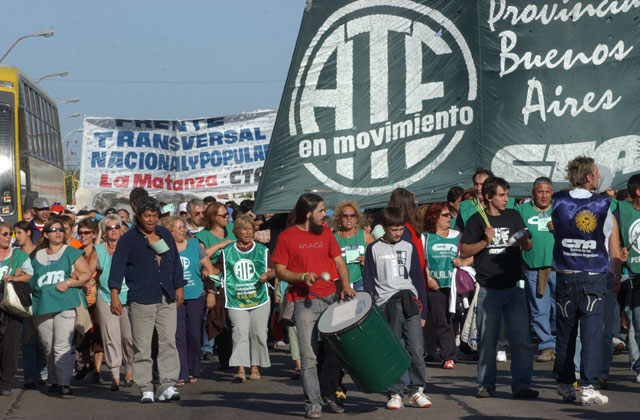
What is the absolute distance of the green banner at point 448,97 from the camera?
1366cm

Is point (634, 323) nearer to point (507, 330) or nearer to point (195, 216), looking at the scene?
point (507, 330)

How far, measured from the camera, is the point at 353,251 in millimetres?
11617

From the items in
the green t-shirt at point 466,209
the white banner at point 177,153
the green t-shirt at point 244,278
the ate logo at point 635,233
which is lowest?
the green t-shirt at point 244,278

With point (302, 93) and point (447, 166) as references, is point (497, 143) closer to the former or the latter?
point (447, 166)

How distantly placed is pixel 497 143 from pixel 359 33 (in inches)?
87.2

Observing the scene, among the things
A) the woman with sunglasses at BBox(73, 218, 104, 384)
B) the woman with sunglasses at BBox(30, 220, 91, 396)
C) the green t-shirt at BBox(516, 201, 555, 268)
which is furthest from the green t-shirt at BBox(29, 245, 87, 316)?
the green t-shirt at BBox(516, 201, 555, 268)

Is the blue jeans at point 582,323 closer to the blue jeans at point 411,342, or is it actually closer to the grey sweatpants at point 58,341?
the blue jeans at point 411,342

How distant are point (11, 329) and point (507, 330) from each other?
16.3 feet

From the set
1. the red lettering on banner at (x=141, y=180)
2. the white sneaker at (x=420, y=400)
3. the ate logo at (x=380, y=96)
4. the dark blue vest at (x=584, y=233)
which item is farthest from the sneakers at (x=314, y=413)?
the red lettering on banner at (x=141, y=180)

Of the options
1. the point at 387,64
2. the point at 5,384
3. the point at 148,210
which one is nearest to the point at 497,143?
the point at 387,64

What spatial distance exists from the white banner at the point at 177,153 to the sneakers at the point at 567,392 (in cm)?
1969

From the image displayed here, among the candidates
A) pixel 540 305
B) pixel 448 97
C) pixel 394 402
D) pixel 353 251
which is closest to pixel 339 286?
pixel 394 402

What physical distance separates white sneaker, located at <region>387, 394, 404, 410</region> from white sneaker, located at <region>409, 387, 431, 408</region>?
0.13 m

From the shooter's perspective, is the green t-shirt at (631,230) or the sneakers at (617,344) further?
the sneakers at (617,344)
